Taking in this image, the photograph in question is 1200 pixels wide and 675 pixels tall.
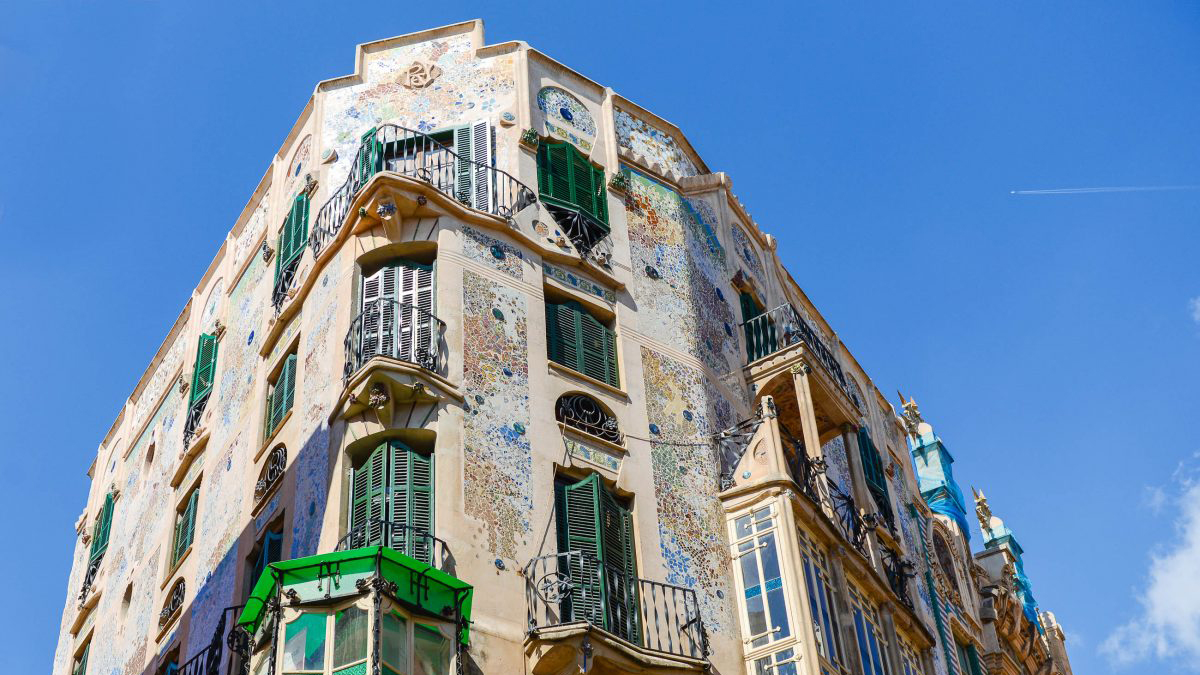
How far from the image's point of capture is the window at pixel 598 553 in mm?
20328

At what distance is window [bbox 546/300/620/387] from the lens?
2327 centimetres

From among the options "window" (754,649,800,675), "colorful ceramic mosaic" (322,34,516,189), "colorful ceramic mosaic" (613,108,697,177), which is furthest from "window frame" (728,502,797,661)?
"colorful ceramic mosaic" (322,34,516,189)

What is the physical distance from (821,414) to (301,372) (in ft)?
26.9

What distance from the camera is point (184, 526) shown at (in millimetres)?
26219

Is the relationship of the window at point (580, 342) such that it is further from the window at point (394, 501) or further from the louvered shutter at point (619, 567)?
the window at point (394, 501)

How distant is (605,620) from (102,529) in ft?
Answer: 48.4

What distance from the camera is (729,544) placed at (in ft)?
73.9

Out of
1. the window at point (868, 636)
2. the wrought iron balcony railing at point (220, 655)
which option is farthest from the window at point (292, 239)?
the window at point (868, 636)

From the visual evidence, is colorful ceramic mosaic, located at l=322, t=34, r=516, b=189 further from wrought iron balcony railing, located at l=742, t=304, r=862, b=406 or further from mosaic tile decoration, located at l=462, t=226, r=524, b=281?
wrought iron balcony railing, located at l=742, t=304, r=862, b=406

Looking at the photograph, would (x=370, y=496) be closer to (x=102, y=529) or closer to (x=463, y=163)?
(x=463, y=163)

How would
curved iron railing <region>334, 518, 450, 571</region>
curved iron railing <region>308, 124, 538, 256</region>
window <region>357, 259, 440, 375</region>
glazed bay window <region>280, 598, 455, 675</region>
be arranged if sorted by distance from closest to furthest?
glazed bay window <region>280, 598, 455, 675</region> → curved iron railing <region>334, 518, 450, 571</region> → window <region>357, 259, 440, 375</region> → curved iron railing <region>308, 124, 538, 256</region>

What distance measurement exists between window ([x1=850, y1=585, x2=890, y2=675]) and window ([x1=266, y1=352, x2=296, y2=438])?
834cm

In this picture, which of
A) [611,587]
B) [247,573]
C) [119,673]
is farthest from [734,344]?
[119,673]

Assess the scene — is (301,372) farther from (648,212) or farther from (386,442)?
(648,212)
